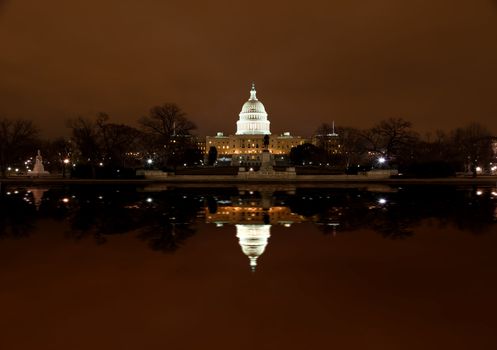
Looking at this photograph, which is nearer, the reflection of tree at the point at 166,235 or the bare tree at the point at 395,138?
the reflection of tree at the point at 166,235

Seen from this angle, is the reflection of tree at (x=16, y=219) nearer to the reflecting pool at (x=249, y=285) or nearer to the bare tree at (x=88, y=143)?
the reflecting pool at (x=249, y=285)

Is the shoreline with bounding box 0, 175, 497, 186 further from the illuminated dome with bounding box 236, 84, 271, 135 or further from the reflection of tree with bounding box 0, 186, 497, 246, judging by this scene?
the illuminated dome with bounding box 236, 84, 271, 135

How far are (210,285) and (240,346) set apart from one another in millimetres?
2485

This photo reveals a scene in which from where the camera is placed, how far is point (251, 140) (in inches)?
5340

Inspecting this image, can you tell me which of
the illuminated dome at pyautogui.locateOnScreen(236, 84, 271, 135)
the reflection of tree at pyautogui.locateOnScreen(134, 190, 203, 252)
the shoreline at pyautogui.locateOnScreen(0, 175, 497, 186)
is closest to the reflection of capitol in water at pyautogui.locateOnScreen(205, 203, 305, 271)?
the reflection of tree at pyautogui.locateOnScreen(134, 190, 203, 252)

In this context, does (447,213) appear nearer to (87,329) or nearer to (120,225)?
(120,225)

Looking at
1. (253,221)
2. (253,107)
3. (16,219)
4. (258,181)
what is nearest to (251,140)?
(253,107)

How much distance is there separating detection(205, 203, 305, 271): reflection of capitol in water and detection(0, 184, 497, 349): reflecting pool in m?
0.09

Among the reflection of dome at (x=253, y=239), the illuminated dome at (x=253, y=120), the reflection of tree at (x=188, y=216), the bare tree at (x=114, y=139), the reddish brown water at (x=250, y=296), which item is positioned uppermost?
the illuminated dome at (x=253, y=120)

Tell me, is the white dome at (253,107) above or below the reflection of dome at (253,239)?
above

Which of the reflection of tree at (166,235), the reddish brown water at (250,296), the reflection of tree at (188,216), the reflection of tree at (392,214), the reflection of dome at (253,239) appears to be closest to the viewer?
the reddish brown water at (250,296)

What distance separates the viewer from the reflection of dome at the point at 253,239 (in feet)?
36.0

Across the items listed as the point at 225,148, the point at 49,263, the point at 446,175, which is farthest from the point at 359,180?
the point at 225,148

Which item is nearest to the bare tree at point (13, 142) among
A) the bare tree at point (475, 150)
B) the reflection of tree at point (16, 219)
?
the reflection of tree at point (16, 219)
